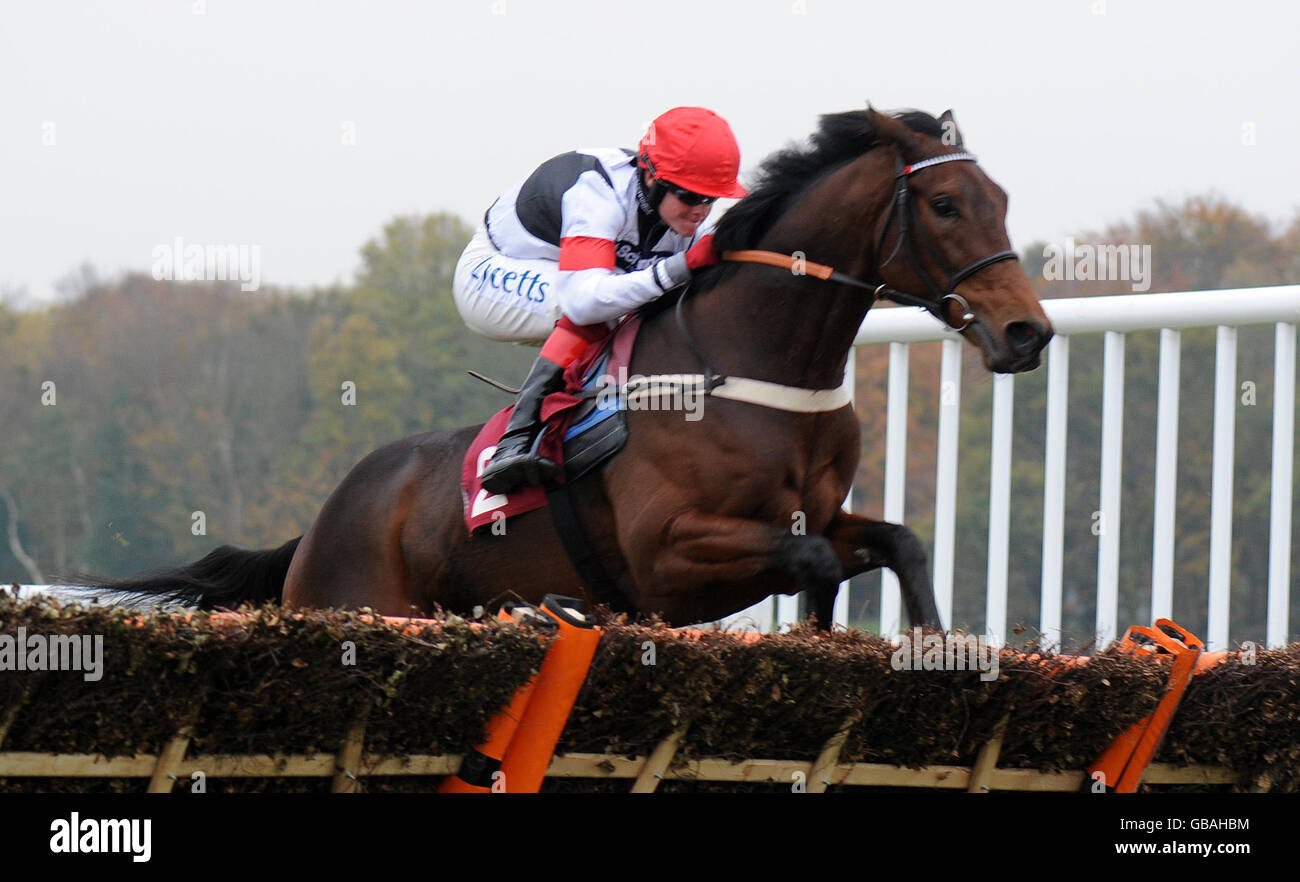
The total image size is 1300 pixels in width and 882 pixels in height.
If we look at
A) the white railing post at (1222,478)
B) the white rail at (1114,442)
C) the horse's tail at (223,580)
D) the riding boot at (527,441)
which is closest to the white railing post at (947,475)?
the white rail at (1114,442)

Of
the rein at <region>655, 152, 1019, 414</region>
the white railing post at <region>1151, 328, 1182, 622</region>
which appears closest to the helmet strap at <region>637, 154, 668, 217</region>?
the rein at <region>655, 152, 1019, 414</region>

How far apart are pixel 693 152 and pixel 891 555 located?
1147 mm

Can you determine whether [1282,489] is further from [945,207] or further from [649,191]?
[649,191]

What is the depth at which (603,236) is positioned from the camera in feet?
13.3

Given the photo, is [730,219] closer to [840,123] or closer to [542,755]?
[840,123]

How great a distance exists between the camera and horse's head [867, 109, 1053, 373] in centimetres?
360

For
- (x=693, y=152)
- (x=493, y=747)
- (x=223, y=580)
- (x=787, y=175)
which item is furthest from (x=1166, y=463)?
(x=223, y=580)

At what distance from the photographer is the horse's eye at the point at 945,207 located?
12.4 feet

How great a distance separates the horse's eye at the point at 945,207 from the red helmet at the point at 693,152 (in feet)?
1.89

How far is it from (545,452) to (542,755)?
1.86m

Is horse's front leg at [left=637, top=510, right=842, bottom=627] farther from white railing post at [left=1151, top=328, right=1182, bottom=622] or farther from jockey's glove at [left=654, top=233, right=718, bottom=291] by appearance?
white railing post at [left=1151, top=328, right=1182, bottom=622]

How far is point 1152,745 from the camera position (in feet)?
8.75

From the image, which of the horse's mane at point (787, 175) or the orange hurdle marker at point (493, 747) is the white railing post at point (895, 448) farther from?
the orange hurdle marker at point (493, 747)
